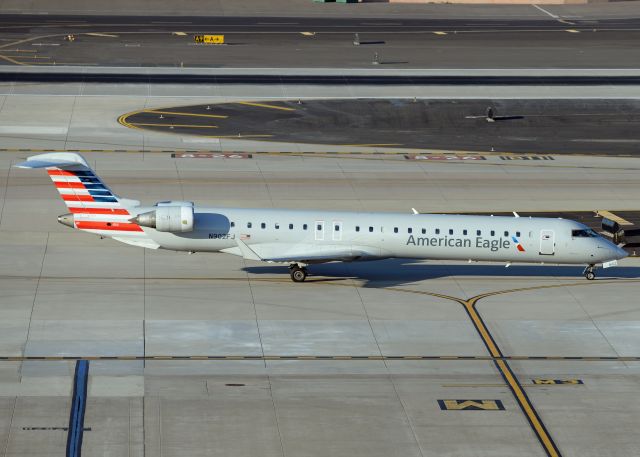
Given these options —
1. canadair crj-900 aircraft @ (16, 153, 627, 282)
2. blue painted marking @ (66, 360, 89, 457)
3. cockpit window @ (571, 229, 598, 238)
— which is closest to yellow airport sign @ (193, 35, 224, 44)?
canadair crj-900 aircraft @ (16, 153, 627, 282)

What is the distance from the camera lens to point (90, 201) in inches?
2074

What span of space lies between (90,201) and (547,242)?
20732mm

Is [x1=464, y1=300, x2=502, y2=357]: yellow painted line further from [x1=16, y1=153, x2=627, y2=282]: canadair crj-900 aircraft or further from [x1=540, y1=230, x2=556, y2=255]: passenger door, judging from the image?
[x1=540, y1=230, x2=556, y2=255]: passenger door

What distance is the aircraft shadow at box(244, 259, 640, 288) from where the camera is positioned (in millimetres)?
55719

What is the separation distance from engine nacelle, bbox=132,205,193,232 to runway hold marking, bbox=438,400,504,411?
15.7m

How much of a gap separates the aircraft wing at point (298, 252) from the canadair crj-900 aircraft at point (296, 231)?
4cm

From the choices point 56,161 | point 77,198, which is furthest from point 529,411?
point 56,161

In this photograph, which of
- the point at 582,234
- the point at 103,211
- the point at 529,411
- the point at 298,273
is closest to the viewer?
the point at 529,411

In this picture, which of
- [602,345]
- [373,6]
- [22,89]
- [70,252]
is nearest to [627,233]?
[602,345]

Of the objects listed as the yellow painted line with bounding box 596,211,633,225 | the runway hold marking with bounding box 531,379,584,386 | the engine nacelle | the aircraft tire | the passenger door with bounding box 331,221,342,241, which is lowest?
the runway hold marking with bounding box 531,379,584,386

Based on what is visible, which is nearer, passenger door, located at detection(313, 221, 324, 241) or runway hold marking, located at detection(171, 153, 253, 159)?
passenger door, located at detection(313, 221, 324, 241)

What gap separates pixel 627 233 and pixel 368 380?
25633 millimetres

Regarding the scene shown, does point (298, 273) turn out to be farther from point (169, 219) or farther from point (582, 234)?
point (582, 234)

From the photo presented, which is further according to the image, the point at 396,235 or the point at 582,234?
the point at 582,234
